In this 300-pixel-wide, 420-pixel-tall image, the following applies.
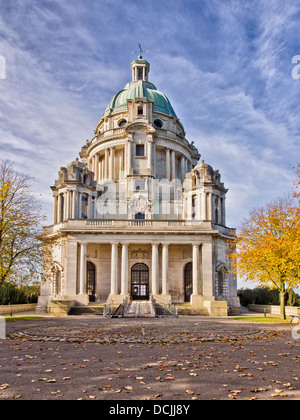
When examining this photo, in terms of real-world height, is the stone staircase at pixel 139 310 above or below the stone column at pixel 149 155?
below

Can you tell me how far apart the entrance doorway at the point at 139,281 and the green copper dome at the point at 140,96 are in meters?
25.4

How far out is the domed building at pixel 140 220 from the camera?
136 feet

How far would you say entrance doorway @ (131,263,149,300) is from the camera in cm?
4479

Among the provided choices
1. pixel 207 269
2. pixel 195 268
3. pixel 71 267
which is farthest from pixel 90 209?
pixel 207 269

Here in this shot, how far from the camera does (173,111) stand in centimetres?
6297

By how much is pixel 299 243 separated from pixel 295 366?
14029mm

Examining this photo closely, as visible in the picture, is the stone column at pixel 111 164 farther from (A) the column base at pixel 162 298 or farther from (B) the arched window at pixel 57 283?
(A) the column base at pixel 162 298

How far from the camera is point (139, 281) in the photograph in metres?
45.4

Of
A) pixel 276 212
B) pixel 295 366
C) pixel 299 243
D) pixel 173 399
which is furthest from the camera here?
pixel 276 212

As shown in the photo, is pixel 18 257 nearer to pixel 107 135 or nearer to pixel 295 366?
pixel 295 366

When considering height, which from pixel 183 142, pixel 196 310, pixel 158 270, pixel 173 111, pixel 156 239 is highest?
pixel 173 111

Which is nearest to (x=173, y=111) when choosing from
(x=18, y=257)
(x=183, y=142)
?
(x=183, y=142)

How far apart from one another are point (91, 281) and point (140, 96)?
3046 cm

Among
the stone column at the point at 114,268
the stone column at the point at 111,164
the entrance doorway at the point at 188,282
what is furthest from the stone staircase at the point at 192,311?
the stone column at the point at 111,164
